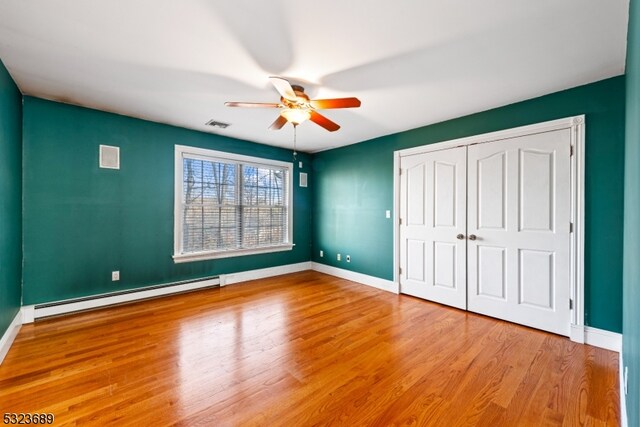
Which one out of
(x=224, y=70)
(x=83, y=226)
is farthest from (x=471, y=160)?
(x=83, y=226)

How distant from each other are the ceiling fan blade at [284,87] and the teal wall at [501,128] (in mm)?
2294

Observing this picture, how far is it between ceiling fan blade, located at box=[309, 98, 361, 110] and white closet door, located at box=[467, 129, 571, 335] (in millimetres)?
1918

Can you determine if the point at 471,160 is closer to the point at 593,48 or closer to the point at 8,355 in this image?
the point at 593,48

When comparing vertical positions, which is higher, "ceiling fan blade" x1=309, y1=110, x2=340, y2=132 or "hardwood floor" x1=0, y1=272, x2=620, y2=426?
"ceiling fan blade" x1=309, y1=110, x2=340, y2=132

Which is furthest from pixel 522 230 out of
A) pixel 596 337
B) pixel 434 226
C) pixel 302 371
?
pixel 302 371

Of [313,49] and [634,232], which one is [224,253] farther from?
[634,232]

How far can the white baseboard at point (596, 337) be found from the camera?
7.82 feet

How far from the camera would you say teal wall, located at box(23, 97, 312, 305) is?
2994 millimetres

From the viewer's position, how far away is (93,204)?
3330 mm

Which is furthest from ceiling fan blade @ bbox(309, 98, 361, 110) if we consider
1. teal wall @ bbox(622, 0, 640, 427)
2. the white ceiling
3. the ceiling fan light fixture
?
teal wall @ bbox(622, 0, 640, 427)

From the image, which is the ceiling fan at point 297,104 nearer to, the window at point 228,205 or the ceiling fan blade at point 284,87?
the ceiling fan blade at point 284,87

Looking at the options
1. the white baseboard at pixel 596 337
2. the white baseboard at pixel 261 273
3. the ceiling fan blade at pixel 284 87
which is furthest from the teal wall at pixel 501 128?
the ceiling fan blade at pixel 284 87

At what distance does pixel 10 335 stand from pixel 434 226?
4778 mm

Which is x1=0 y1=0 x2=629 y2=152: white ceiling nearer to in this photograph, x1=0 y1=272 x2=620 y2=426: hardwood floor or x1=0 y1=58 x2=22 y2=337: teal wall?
x1=0 y1=58 x2=22 y2=337: teal wall
